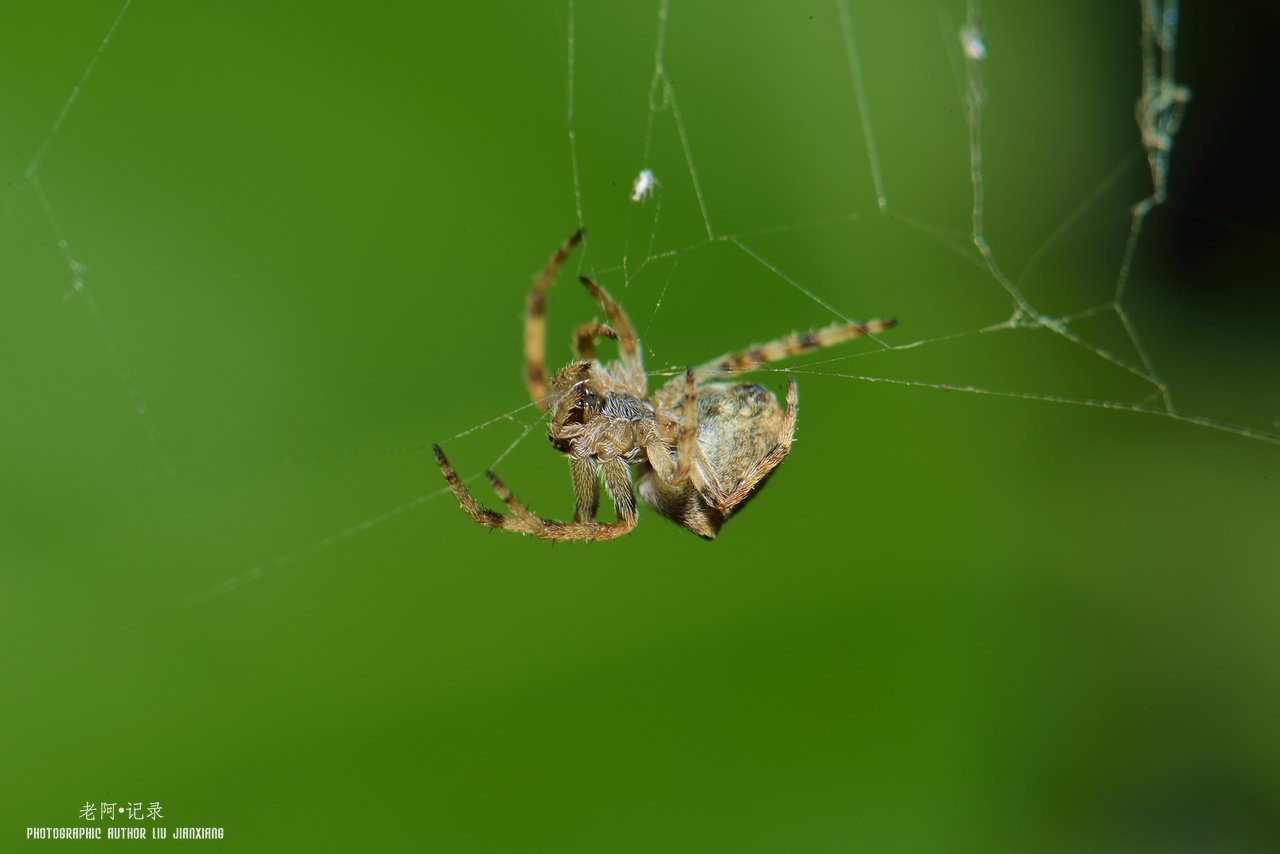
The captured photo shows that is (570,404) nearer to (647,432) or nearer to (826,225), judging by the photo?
(647,432)

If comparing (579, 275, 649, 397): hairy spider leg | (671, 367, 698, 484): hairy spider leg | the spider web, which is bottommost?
(671, 367, 698, 484): hairy spider leg

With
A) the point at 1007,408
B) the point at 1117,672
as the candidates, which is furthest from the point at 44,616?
the point at 1117,672

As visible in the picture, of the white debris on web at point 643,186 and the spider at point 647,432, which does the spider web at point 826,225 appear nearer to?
the white debris on web at point 643,186

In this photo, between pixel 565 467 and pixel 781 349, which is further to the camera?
pixel 565 467

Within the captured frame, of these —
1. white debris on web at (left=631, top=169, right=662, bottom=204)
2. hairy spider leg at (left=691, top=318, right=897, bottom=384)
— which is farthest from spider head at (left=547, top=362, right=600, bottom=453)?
white debris on web at (left=631, top=169, right=662, bottom=204)

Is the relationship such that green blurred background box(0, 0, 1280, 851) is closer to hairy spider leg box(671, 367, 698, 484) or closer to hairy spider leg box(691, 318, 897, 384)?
hairy spider leg box(691, 318, 897, 384)

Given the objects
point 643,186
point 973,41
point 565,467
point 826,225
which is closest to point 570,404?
point 565,467
